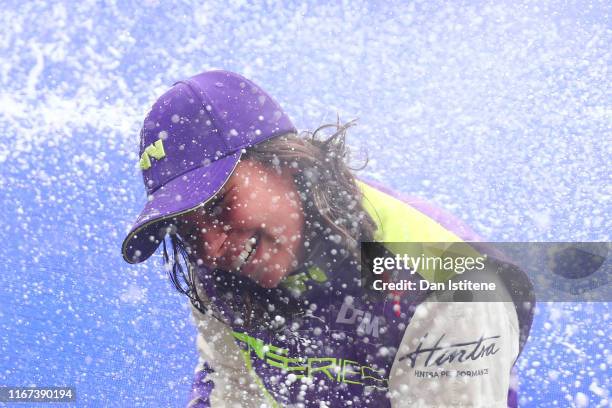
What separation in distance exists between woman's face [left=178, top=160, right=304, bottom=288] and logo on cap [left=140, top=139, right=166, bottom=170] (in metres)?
0.14

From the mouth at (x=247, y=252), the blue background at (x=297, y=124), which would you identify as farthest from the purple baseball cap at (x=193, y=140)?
the blue background at (x=297, y=124)

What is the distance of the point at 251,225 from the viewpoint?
1412 millimetres

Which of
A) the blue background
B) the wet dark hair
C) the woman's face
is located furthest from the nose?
the blue background

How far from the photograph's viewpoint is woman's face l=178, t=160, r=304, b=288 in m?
1.41

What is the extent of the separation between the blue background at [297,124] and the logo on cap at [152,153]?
1.25 metres

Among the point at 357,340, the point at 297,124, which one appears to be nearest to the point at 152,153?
the point at 357,340

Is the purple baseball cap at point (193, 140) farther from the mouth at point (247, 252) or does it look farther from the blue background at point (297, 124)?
the blue background at point (297, 124)

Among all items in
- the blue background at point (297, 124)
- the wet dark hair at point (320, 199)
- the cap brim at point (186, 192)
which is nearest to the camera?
the cap brim at point (186, 192)

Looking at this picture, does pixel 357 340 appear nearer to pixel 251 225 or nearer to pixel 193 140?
pixel 251 225

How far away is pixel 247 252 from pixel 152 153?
0.29 meters

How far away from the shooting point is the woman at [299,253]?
141 centimetres

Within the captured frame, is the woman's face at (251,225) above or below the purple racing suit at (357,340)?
above

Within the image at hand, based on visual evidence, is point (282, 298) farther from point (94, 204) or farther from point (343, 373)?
point (94, 204)

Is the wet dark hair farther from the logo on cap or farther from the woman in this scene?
the logo on cap
